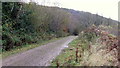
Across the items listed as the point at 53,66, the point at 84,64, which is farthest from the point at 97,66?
the point at 53,66

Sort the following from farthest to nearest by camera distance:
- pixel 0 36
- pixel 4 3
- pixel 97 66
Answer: pixel 4 3 → pixel 0 36 → pixel 97 66

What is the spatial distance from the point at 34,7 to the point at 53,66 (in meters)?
16.8

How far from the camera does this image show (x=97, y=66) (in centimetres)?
685

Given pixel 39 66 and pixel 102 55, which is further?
pixel 39 66

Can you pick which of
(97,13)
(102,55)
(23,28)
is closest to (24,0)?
(23,28)

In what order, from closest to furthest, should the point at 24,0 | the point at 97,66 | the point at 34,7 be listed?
the point at 97,66 < the point at 24,0 < the point at 34,7

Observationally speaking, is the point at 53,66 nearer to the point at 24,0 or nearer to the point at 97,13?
the point at 24,0

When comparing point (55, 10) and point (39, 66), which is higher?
point (55, 10)

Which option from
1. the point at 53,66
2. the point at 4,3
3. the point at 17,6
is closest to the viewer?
the point at 53,66

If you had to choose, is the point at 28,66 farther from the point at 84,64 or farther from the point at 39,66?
the point at 84,64

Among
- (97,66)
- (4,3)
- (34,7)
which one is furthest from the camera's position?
(34,7)

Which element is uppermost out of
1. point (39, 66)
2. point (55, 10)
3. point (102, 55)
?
point (55, 10)

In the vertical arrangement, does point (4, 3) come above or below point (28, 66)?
above

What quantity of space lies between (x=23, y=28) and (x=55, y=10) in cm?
1798
